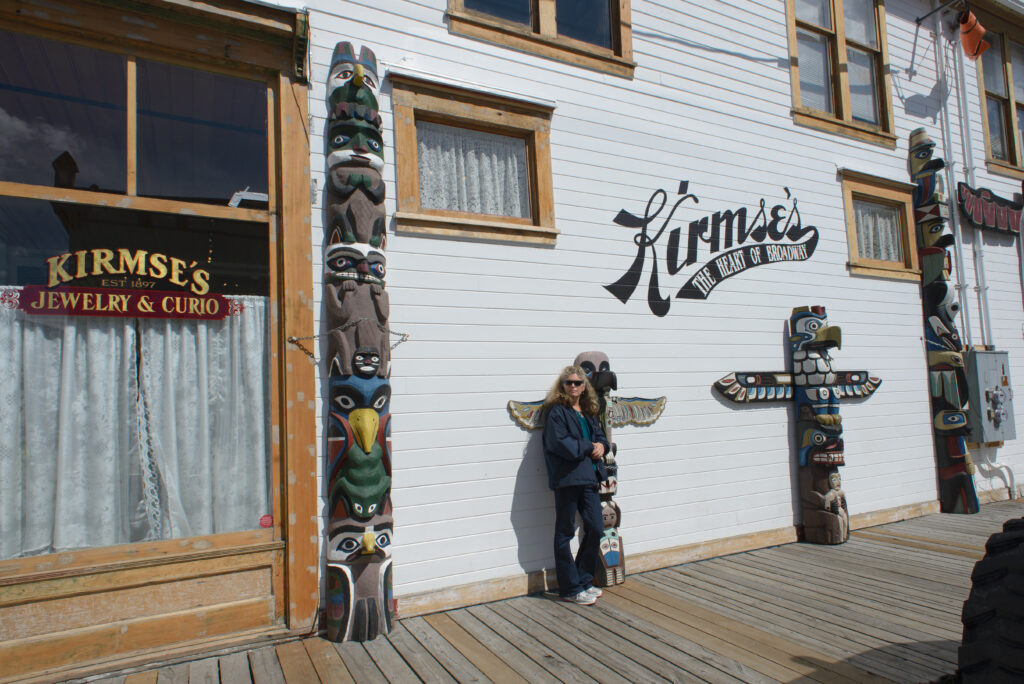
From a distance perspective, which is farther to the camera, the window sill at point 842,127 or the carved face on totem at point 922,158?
the carved face on totem at point 922,158

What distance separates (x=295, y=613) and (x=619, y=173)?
4420mm

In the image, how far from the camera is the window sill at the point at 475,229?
4746 mm

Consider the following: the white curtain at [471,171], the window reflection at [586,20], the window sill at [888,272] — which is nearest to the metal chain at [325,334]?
the white curtain at [471,171]

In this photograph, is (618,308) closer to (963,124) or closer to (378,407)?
(378,407)

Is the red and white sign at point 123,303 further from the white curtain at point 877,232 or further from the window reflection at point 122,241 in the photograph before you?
the white curtain at point 877,232

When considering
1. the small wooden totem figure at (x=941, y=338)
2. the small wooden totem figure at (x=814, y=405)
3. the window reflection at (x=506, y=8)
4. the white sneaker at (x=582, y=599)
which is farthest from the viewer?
the small wooden totem figure at (x=941, y=338)

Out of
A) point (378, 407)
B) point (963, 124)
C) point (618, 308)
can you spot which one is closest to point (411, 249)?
point (378, 407)

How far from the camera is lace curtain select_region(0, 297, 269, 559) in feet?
12.0

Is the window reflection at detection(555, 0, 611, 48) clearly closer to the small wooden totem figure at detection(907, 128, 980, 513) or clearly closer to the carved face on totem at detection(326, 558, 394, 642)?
the small wooden totem figure at detection(907, 128, 980, 513)

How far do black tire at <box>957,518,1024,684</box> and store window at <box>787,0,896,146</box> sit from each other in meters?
5.84

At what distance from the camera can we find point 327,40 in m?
4.62

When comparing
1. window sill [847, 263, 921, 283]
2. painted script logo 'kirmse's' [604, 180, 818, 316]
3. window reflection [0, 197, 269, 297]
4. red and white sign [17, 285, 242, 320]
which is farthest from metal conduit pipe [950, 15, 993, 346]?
red and white sign [17, 285, 242, 320]

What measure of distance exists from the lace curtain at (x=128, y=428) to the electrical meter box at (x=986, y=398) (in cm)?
828

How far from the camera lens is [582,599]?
4.61m
